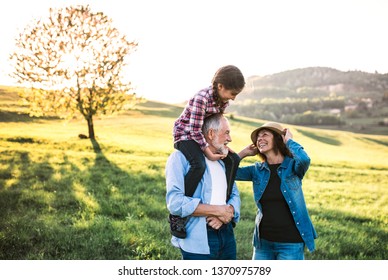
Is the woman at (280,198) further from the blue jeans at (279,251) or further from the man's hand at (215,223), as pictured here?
the man's hand at (215,223)

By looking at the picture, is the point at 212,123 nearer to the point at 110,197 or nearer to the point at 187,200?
the point at 187,200

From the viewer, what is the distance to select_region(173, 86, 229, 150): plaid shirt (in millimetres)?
Result: 2959

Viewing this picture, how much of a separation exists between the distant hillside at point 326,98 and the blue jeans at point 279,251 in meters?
4.01

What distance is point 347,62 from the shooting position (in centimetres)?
668

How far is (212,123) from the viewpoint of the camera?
9.39 ft

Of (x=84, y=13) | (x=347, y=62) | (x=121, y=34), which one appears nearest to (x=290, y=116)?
(x=347, y=62)

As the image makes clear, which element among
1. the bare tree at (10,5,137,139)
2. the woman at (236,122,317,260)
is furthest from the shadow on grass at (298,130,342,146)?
the woman at (236,122,317,260)

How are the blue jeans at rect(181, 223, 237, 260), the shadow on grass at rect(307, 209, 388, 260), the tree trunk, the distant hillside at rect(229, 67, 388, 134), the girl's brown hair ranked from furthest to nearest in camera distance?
the tree trunk, the distant hillside at rect(229, 67, 388, 134), the shadow on grass at rect(307, 209, 388, 260), the girl's brown hair, the blue jeans at rect(181, 223, 237, 260)

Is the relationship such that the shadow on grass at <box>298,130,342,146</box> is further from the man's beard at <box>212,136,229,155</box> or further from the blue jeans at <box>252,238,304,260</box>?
the man's beard at <box>212,136,229,155</box>

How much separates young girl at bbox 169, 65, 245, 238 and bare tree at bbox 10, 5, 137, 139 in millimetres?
4274

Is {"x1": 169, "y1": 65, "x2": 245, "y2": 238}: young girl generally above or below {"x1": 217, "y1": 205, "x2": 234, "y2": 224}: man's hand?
above

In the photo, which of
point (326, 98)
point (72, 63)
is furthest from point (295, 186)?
point (326, 98)
